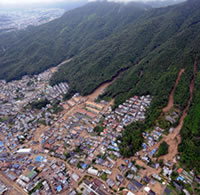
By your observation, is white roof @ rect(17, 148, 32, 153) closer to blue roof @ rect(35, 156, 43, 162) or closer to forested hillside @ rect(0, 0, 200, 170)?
blue roof @ rect(35, 156, 43, 162)

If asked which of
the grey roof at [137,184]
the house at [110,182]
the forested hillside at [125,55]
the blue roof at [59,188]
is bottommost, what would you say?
the blue roof at [59,188]

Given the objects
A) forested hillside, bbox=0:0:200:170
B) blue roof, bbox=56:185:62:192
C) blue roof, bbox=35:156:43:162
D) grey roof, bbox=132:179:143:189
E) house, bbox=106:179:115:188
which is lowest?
blue roof, bbox=35:156:43:162

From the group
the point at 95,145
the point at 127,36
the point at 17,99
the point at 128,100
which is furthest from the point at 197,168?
the point at 127,36

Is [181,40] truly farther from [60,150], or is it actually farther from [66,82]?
[60,150]

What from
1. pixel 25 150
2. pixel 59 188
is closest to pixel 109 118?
pixel 59 188

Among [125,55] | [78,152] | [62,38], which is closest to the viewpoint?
[78,152]

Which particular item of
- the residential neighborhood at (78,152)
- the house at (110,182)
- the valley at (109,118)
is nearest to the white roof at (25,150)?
the residential neighborhood at (78,152)

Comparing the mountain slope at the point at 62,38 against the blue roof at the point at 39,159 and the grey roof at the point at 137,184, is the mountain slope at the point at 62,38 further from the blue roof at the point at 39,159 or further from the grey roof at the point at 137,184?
the grey roof at the point at 137,184

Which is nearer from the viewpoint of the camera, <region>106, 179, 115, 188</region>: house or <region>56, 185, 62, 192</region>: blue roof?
<region>106, 179, 115, 188</region>: house

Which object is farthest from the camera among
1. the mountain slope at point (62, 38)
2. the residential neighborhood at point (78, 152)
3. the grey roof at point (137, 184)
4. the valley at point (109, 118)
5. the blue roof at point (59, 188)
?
the mountain slope at point (62, 38)

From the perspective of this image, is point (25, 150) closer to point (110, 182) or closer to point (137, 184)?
point (110, 182)

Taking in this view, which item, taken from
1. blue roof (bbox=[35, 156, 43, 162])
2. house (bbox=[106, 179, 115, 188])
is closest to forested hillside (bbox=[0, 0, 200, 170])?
house (bbox=[106, 179, 115, 188])

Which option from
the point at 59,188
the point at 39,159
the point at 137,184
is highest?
the point at 137,184
